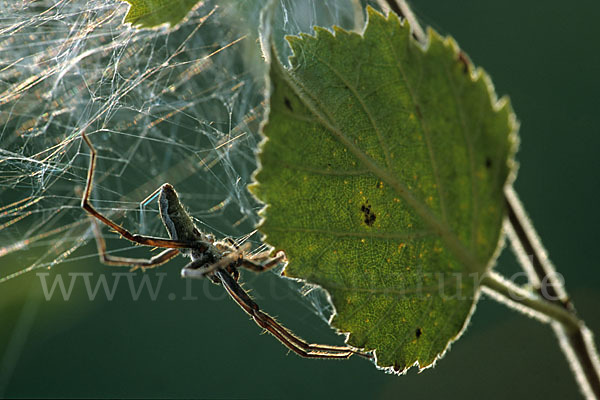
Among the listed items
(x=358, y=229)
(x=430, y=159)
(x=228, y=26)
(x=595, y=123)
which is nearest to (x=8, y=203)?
(x=228, y=26)

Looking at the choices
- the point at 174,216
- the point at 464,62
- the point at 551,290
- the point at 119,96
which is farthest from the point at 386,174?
the point at 119,96

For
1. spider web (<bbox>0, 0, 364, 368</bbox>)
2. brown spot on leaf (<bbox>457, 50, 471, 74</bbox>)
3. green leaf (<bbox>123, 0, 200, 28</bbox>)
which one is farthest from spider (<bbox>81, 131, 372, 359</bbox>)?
brown spot on leaf (<bbox>457, 50, 471, 74</bbox>)

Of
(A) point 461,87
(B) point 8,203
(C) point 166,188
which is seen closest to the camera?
(A) point 461,87

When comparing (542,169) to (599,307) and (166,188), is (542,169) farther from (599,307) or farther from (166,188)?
(166,188)

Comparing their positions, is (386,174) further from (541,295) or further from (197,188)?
(197,188)

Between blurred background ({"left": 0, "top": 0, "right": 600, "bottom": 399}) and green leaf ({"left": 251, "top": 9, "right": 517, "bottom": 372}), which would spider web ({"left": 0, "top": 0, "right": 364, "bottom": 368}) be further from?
green leaf ({"left": 251, "top": 9, "right": 517, "bottom": 372})
